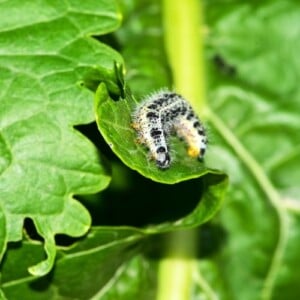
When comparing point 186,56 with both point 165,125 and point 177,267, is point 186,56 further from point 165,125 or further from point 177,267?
point 165,125

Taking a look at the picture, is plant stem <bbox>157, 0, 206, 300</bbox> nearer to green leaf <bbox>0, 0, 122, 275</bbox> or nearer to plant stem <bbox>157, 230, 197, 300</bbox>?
plant stem <bbox>157, 230, 197, 300</bbox>

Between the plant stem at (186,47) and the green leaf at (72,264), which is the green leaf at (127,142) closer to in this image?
the green leaf at (72,264)

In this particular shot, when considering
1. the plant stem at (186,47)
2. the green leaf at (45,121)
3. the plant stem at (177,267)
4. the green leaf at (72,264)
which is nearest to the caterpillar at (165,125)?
the green leaf at (45,121)

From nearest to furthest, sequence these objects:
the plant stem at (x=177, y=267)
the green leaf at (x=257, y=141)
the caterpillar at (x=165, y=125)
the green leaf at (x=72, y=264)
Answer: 1. the caterpillar at (x=165, y=125)
2. the green leaf at (x=72, y=264)
3. the plant stem at (x=177, y=267)
4. the green leaf at (x=257, y=141)

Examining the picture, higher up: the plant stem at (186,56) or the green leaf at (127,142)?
the plant stem at (186,56)

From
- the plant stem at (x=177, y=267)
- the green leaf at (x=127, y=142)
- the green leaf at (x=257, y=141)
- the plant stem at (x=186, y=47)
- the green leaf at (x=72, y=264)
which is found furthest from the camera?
the plant stem at (x=186, y=47)

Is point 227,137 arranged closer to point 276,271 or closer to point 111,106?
point 276,271

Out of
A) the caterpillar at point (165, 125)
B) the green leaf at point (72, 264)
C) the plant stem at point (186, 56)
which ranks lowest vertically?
the green leaf at point (72, 264)
